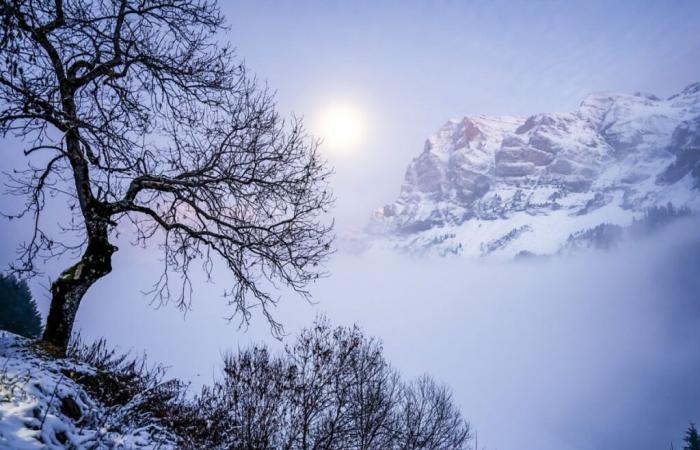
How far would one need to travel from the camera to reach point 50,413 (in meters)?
4.29

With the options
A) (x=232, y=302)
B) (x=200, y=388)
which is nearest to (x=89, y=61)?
(x=232, y=302)

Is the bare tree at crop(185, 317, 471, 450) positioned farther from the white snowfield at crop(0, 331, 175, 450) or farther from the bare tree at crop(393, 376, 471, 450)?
the white snowfield at crop(0, 331, 175, 450)

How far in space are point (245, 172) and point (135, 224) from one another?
2.46 m

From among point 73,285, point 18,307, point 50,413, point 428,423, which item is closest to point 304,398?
point 73,285

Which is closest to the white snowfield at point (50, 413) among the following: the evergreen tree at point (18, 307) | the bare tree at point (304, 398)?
the bare tree at point (304, 398)

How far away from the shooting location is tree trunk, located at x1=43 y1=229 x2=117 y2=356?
658cm

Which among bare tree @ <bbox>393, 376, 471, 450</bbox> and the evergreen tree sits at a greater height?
the evergreen tree

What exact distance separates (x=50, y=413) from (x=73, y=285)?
9.87ft

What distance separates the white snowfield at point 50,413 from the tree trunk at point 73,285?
0.55 metres

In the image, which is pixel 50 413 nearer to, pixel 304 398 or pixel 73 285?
pixel 73 285

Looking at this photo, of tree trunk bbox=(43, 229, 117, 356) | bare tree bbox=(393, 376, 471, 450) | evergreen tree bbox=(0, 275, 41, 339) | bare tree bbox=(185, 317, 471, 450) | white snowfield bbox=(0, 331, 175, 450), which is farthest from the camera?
evergreen tree bbox=(0, 275, 41, 339)

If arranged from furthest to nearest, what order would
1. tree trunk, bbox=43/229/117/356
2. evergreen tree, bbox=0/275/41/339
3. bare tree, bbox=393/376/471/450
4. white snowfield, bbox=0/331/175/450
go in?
evergreen tree, bbox=0/275/41/339, bare tree, bbox=393/376/471/450, tree trunk, bbox=43/229/117/356, white snowfield, bbox=0/331/175/450

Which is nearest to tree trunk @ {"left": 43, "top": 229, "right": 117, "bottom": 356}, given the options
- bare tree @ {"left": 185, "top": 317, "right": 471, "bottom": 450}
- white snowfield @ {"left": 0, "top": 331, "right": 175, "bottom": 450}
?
white snowfield @ {"left": 0, "top": 331, "right": 175, "bottom": 450}

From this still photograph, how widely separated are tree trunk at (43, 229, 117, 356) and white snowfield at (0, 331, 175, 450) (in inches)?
21.7
